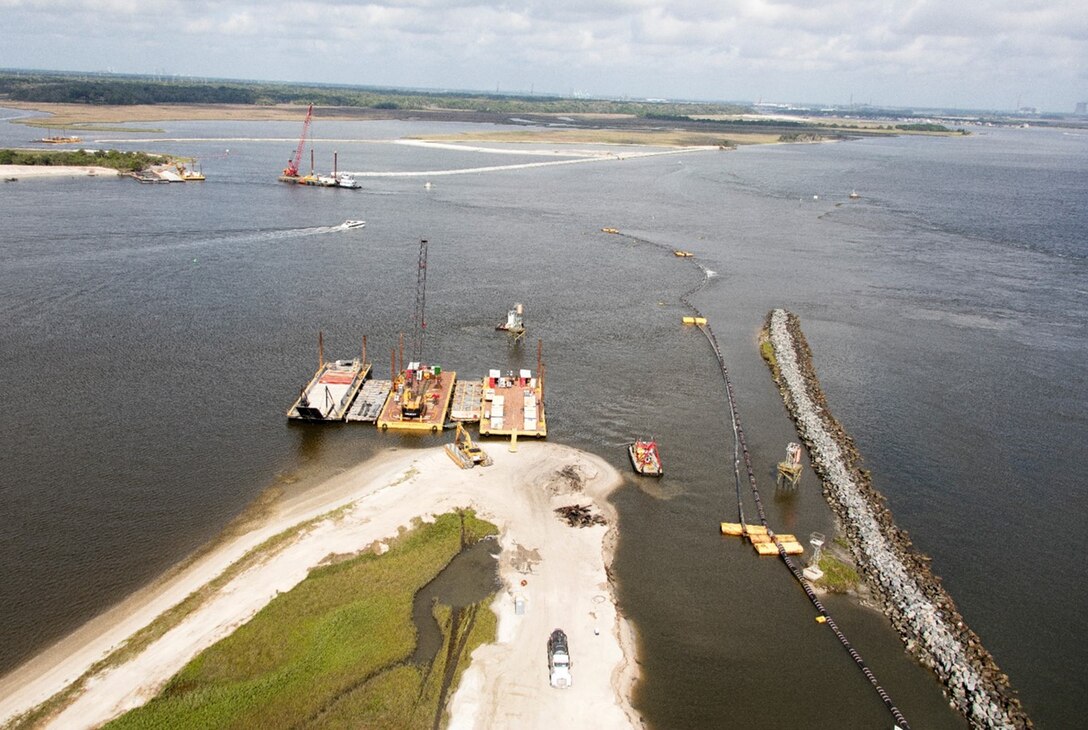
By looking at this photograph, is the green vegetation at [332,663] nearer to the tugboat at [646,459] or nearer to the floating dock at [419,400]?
the tugboat at [646,459]

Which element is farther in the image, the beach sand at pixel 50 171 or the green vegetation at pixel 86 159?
the green vegetation at pixel 86 159

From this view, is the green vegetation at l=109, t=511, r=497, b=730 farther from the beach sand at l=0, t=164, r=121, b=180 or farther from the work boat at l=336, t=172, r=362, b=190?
the beach sand at l=0, t=164, r=121, b=180

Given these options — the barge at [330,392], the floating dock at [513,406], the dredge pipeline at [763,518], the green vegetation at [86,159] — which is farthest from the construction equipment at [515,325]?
the green vegetation at [86,159]

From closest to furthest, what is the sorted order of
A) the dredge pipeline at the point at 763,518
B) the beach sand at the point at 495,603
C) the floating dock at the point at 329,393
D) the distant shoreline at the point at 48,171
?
1. the beach sand at the point at 495,603
2. the dredge pipeline at the point at 763,518
3. the floating dock at the point at 329,393
4. the distant shoreline at the point at 48,171

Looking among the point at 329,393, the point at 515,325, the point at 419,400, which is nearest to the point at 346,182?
the point at 515,325

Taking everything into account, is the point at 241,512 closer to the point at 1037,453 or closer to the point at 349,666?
the point at 349,666

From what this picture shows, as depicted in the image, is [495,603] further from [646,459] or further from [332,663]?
[646,459]
